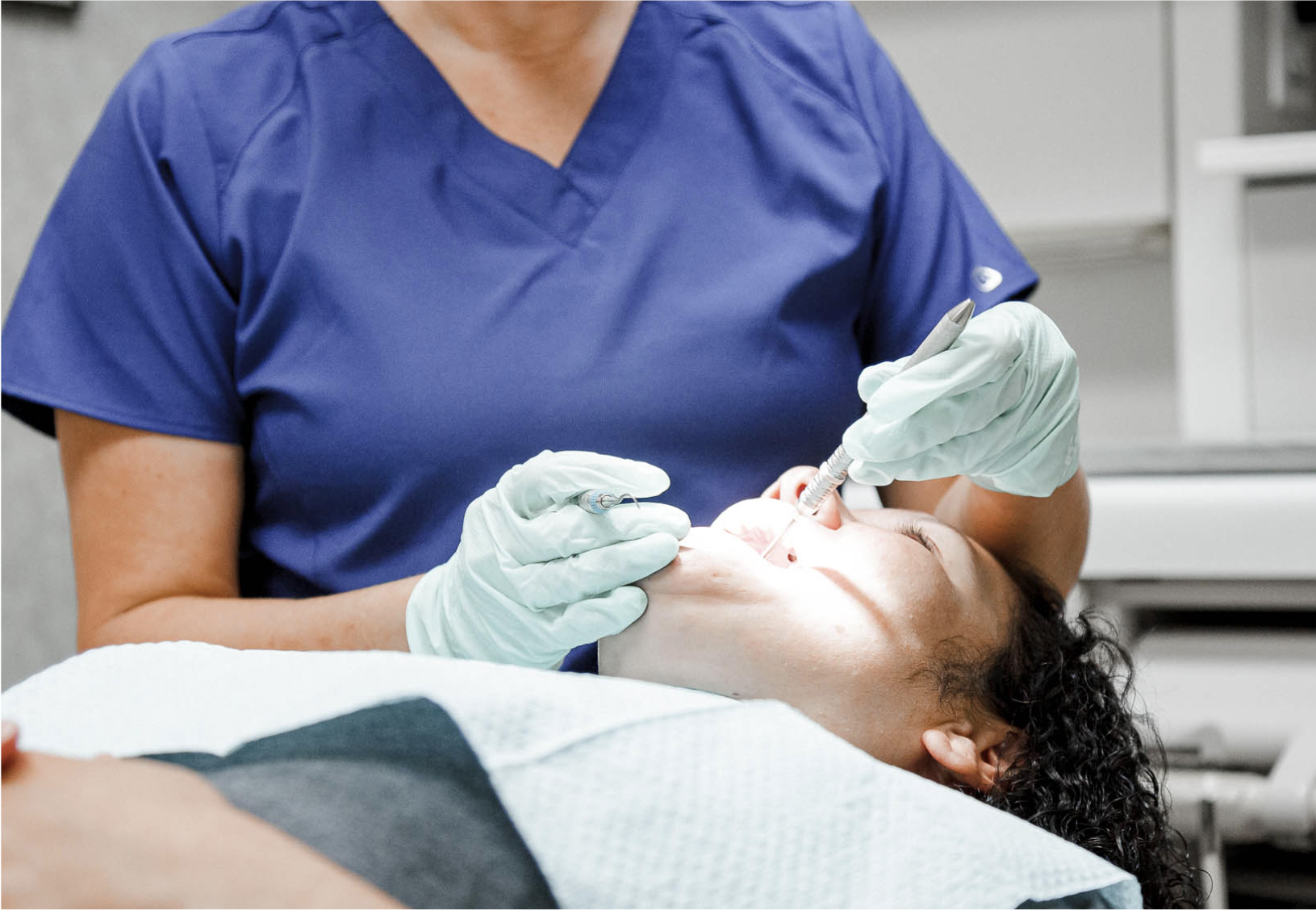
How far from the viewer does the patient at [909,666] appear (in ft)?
2.60

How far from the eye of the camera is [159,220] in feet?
3.17

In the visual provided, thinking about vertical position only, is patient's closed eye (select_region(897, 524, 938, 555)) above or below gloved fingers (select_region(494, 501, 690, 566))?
below

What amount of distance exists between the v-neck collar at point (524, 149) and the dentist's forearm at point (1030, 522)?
1.39ft

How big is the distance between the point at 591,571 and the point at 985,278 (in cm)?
52

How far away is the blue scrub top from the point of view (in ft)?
3.11

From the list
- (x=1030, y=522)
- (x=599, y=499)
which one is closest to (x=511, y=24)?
(x=599, y=499)

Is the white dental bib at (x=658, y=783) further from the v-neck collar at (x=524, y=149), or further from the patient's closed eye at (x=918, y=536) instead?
the v-neck collar at (x=524, y=149)

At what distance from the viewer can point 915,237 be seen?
42.9 inches

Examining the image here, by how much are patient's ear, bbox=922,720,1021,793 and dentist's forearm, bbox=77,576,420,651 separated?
1.30 feet

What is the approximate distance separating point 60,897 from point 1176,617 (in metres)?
1.60

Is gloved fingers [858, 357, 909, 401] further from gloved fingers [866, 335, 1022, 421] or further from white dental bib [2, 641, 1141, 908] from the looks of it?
white dental bib [2, 641, 1141, 908]

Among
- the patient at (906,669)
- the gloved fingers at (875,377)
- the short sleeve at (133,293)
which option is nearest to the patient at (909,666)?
the patient at (906,669)

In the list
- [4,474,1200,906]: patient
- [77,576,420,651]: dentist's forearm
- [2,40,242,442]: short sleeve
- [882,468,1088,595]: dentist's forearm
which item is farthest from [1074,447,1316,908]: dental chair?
[2,40,242,442]: short sleeve

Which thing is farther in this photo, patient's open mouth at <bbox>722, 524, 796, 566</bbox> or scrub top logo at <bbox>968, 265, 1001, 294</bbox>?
scrub top logo at <bbox>968, 265, 1001, 294</bbox>
